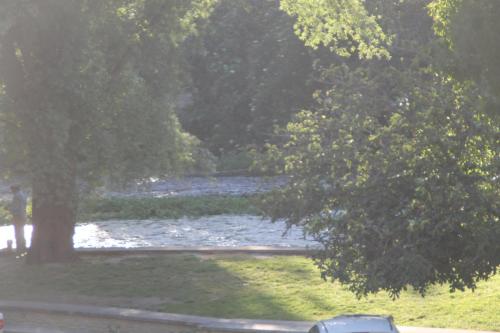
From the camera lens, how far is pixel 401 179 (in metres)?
11.1

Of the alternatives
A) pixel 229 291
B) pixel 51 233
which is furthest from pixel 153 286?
pixel 51 233

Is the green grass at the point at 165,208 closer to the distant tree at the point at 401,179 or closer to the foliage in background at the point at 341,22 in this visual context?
the foliage in background at the point at 341,22

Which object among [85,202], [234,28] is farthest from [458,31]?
[234,28]

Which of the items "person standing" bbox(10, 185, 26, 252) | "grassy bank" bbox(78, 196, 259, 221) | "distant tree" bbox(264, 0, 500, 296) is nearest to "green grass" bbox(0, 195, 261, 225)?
"grassy bank" bbox(78, 196, 259, 221)

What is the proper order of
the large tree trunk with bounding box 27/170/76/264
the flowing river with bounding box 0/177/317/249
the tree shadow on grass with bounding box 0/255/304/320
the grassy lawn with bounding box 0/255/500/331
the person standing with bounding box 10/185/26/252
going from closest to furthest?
1. the grassy lawn with bounding box 0/255/500/331
2. the tree shadow on grass with bounding box 0/255/304/320
3. the large tree trunk with bounding box 27/170/76/264
4. the person standing with bounding box 10/185/26/252
5. the flowing river with bounding box 0/177/317/249

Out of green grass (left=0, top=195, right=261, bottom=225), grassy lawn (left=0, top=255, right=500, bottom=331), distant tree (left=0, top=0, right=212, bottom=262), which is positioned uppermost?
distant tree (left=0, top=0, right=212, bottom=262)

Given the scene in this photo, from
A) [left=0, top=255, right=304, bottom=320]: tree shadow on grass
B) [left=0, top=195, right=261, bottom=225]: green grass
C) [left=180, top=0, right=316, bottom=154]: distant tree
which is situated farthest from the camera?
[left=180, top=0, right=316, bottom=154]: distant tree

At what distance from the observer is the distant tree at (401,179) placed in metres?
10.6

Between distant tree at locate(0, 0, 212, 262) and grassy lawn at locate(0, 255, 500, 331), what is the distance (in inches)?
54.8

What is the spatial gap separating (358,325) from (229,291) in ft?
22.2

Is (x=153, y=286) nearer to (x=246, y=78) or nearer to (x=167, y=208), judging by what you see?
(x=167, y=208)

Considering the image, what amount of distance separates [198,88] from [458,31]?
4178 cm

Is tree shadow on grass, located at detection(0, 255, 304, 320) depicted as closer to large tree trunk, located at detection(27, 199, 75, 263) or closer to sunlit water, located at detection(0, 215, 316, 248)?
large tree trunk, located at detection(27, 199, 75, 263)

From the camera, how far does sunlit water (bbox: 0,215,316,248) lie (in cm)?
2539
